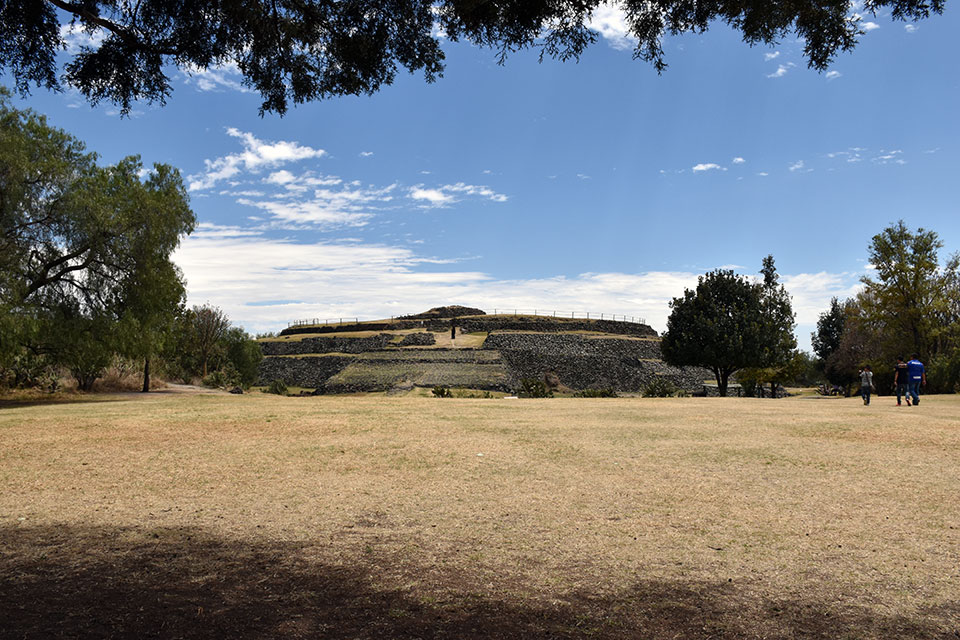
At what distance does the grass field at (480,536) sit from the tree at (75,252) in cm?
1029

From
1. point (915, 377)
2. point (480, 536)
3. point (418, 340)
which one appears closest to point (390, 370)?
point (418, 340)

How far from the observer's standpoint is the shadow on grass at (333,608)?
3881mm

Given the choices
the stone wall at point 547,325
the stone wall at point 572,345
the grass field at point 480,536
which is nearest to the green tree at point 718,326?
the stone wall at point 572,345

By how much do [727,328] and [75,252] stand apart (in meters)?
30.5

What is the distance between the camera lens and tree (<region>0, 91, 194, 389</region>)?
20453 millimetres

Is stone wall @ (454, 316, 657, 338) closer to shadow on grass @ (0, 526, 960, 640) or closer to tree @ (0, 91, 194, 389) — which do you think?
tree @ (0, 91, 194, 389)

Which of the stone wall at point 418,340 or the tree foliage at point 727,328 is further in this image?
the stone wall at point 418,340

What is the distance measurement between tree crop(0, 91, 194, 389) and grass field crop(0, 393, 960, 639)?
10288 mm

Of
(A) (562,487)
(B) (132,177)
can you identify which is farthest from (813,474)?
(B) (132,177)

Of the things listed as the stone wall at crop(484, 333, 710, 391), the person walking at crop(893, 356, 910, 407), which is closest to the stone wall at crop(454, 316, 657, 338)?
the stone wall at crop(484, 333, 710, 391)

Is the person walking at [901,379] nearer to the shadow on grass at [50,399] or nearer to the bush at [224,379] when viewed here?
the shadow on grass at [50,399]

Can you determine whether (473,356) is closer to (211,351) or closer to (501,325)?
(501,325)

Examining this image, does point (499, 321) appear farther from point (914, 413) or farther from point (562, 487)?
point (562, 487)

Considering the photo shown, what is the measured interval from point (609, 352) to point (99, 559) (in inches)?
2139
